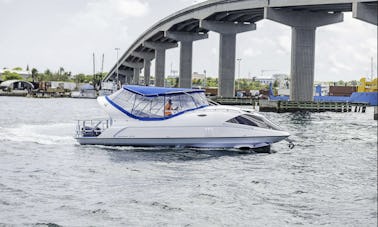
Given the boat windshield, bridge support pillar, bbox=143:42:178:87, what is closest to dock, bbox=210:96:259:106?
bridge support pillar, bbox=143:42:178:87

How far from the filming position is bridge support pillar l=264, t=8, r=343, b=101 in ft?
270

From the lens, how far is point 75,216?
16.6 meters

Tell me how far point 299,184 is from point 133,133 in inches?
541

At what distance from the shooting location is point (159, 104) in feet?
110

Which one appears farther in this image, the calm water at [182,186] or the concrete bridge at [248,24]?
the concrete bridge at [248,24]

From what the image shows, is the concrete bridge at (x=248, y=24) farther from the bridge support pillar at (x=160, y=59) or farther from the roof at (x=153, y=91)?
the roof at (x=153, y=91)

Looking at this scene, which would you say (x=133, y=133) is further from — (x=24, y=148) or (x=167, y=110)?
(x=24, y=148)

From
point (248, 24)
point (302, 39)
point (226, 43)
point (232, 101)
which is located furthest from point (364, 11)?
point (232, 101)

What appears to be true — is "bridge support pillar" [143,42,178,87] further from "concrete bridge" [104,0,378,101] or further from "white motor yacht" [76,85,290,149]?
"white motor yacht" [76,85,290,149]

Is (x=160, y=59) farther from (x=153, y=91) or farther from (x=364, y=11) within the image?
(x=153, y=91)

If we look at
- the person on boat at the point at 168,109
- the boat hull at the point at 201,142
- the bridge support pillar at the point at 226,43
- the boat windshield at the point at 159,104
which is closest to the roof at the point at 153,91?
the boat windshield at the point at 159,104

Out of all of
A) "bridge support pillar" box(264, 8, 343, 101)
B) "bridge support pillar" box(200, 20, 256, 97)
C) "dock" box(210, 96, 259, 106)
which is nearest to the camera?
"bridge support pillar" box(264, 8, 343, 101)

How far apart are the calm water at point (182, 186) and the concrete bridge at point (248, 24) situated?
3723cm

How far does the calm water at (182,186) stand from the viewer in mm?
16375
